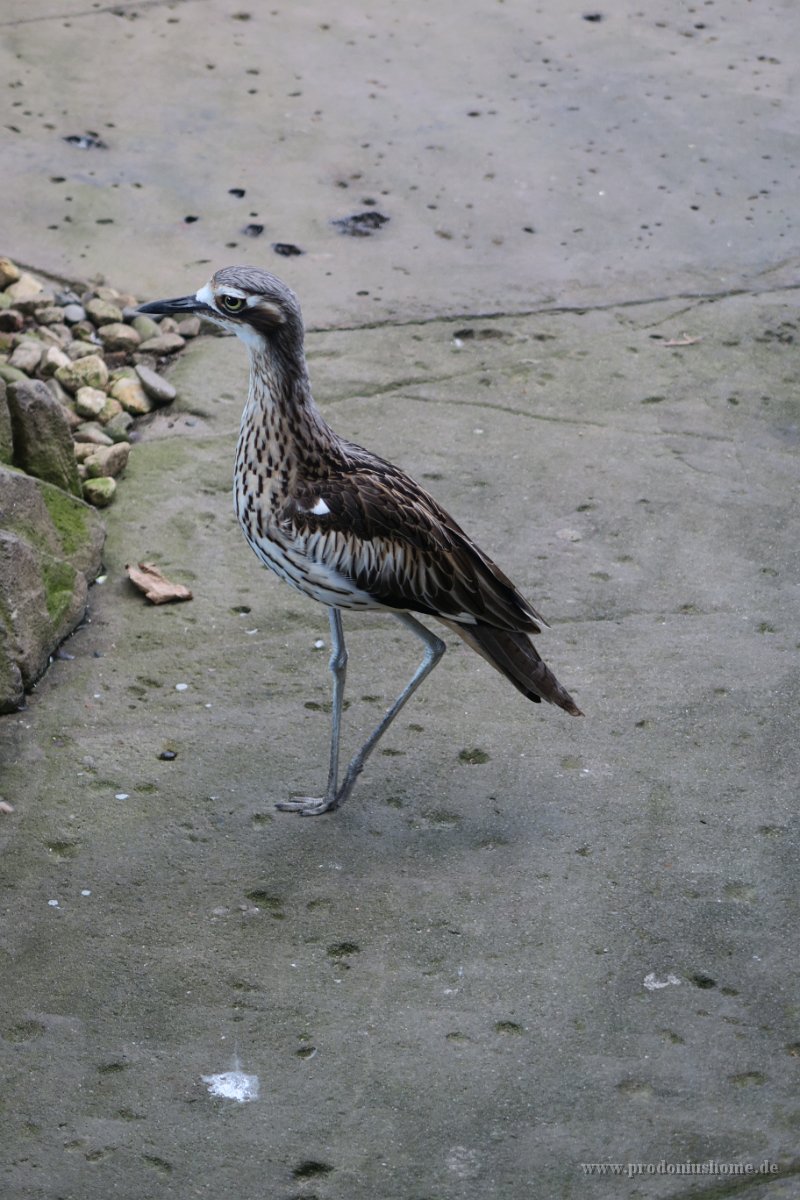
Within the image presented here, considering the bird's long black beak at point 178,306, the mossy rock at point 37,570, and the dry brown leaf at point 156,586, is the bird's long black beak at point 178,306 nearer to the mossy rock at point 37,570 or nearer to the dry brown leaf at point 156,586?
the mossy rock at point 37,570

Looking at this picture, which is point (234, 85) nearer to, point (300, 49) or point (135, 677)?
point (300, 49)

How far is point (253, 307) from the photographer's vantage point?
3.88m

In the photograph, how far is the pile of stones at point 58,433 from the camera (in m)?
4.47

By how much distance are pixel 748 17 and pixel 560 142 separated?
2.39 meters

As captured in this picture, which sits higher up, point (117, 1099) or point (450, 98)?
point (450, 98)

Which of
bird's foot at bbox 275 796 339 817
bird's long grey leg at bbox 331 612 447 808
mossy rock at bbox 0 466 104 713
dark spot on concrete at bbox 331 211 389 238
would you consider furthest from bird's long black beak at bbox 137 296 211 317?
dark spot on concrete at bbox 331 211 389 238

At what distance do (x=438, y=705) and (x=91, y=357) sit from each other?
7.74 ft

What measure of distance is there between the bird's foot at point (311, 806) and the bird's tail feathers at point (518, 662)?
0.60 meters

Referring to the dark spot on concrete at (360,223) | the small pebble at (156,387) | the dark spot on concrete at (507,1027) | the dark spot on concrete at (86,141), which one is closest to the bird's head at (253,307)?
the dark spot on concrete at (507,1027)

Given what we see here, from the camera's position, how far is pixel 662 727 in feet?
14.5

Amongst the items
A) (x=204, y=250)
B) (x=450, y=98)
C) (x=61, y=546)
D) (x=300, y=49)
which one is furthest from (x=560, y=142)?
(x=61, y=546)

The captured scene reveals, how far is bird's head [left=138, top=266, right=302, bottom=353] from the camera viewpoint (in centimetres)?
387

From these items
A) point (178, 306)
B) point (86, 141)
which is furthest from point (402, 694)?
point (86, 141)

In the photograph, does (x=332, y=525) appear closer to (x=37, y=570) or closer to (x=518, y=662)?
(x=518, y=662)
